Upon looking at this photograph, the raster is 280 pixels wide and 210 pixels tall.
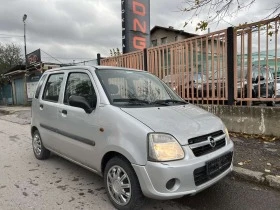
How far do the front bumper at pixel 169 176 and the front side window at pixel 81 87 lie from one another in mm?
1206

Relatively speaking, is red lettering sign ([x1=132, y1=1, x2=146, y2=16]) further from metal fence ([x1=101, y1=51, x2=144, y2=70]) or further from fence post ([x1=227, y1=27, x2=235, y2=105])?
fence post ([x1=227, y1=27, x2=235, y2=105])

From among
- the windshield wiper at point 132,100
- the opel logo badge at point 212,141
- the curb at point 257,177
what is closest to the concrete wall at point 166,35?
the curb at point 257,177

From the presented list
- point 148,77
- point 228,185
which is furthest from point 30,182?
point 228,185

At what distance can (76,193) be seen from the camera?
3795mm

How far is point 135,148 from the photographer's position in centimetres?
296

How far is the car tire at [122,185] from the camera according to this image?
3.05 meters

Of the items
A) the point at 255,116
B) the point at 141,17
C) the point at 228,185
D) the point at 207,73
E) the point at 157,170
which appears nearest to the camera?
the point at 157,170

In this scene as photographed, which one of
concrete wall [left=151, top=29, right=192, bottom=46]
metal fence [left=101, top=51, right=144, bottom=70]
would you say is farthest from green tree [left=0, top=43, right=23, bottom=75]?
metal fence [left=101, top=51, right=144, bottom=70]

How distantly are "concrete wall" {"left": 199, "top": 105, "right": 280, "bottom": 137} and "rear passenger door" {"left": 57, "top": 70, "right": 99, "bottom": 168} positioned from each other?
4.06 m

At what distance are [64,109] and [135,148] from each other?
1.69 metres

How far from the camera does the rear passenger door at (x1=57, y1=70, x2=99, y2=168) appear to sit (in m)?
3.59

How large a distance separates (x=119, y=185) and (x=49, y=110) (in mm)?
2089

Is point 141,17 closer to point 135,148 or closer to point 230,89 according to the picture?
point 230,89

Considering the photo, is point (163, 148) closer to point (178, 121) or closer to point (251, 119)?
point (178, 121)
